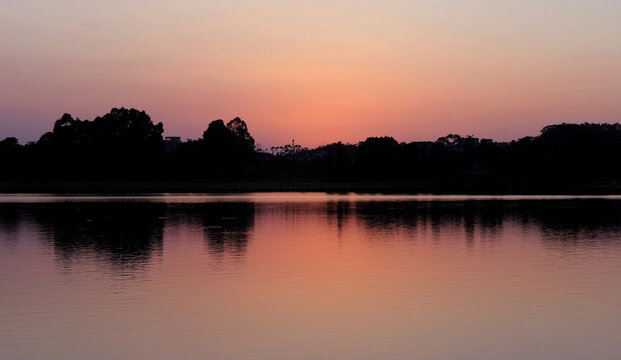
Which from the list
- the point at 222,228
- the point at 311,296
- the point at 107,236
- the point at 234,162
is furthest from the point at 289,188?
the point at 311,296

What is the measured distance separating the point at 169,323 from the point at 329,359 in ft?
15.1

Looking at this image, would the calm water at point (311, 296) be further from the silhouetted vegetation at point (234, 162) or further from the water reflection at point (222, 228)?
the silhouetted vegetation at point (234, 162)

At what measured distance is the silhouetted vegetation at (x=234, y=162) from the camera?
477 ft

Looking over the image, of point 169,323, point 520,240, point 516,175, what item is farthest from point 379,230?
point 516,175

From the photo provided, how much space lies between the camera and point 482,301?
19188 mm

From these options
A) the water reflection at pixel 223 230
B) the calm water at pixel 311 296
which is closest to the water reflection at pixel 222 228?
the water reflection at pixel 223 230

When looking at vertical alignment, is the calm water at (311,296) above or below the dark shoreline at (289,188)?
below

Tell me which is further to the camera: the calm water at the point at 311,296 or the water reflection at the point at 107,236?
the water reflection at the point at 107,236

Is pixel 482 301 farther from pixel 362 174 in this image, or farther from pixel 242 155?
pixel 242 155

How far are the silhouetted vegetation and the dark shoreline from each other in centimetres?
102

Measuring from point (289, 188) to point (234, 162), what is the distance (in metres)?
19.6

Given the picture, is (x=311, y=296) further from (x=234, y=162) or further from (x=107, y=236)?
(x=234, y=162)

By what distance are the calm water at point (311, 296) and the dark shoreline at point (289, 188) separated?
101 m

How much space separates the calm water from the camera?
14.4 meters
